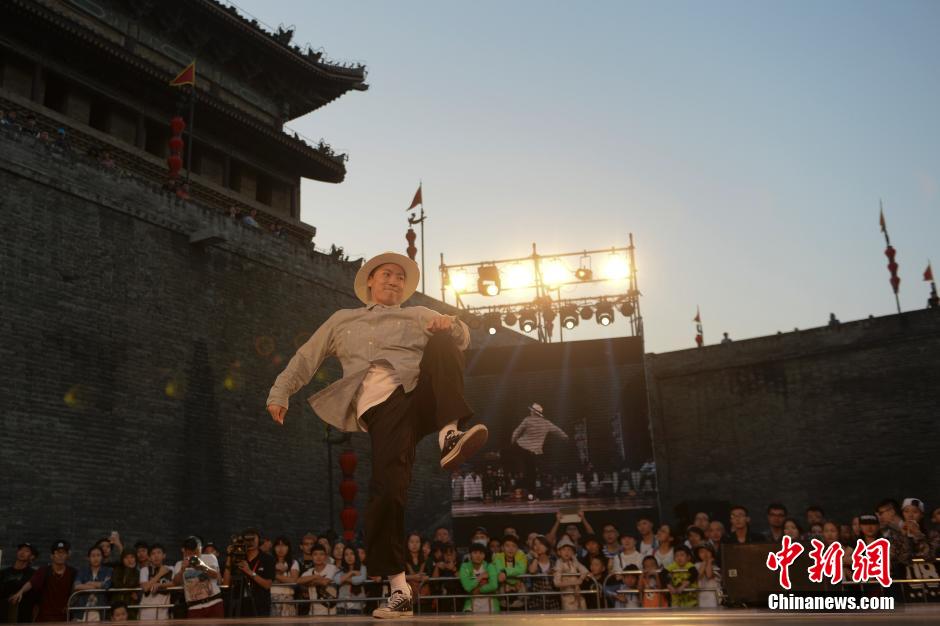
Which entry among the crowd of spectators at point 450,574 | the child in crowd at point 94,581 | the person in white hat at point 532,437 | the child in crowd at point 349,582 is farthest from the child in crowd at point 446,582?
the person in white hat at point 532,437

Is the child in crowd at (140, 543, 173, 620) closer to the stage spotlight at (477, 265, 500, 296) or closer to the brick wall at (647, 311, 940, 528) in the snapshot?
the stage spotlight at (477, 265, 500, 296)

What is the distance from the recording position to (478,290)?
1950cm

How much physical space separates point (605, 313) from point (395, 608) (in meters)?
15.5

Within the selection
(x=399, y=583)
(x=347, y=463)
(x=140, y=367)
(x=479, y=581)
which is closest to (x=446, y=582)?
(x=479, y=581)

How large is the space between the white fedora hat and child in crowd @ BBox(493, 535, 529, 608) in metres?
4.49

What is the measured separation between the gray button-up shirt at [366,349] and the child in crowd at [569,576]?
412cm

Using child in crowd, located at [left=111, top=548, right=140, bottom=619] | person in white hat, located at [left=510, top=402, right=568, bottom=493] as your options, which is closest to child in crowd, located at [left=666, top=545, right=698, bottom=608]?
child in crowd, located at [left=111, top=548, right=140, bottom=619]

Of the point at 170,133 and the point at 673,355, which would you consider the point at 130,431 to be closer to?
the point at 170,133

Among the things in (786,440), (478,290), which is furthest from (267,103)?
(786,440)

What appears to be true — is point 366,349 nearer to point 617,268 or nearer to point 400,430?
point 400,430

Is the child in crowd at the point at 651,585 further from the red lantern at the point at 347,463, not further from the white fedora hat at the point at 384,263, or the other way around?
the red lantern at the point at 347,463

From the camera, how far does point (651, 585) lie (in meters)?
7.78

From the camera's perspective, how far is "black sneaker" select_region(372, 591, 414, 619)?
11.7 feet

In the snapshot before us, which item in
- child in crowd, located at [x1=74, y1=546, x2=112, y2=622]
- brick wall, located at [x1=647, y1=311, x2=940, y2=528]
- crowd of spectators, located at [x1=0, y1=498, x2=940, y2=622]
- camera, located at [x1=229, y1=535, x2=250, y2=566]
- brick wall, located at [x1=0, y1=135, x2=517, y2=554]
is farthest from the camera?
brick wall, located at [x1=647, y1=311, x2=940, y2=528]
